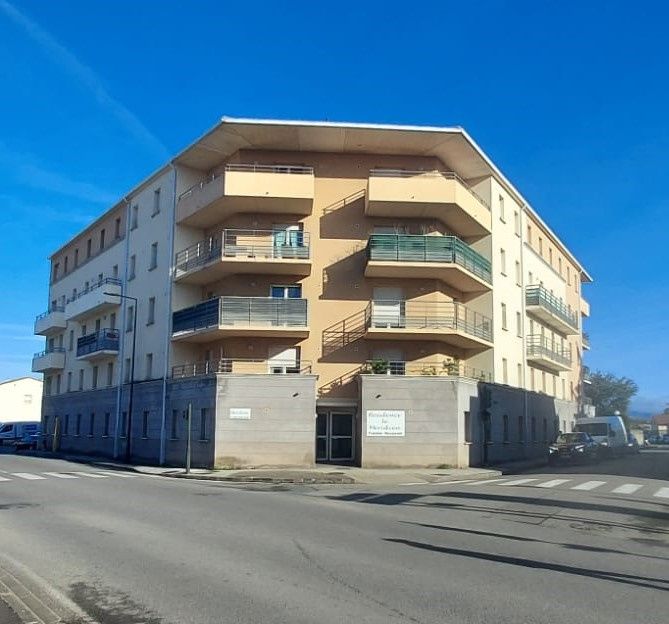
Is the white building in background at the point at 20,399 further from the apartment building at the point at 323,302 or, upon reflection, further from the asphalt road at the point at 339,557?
the asphalt road at the point at 339,557

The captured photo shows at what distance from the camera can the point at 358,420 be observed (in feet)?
96.0

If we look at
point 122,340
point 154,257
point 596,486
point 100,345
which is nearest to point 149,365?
point 122,340

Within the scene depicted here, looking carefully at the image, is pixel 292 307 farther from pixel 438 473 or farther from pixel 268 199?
pixel 438 473

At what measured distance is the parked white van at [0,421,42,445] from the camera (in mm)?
55281

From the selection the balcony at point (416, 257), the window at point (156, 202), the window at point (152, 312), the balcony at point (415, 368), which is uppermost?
the window at point (156, 202)

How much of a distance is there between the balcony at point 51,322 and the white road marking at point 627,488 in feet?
125

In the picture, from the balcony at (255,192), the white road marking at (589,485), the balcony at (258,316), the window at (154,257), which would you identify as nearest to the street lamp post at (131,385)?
the window at (154,257)

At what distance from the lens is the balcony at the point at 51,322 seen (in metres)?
47.9

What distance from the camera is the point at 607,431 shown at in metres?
41.8

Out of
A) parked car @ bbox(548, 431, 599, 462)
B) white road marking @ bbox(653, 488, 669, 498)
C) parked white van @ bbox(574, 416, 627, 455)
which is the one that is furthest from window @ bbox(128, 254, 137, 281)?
parked white van @ bbox(574, 416, 627, 455)

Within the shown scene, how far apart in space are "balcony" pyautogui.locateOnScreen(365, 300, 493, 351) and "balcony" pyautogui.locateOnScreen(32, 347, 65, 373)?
27.0 meters

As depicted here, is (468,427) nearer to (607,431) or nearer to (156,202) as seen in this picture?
(607,431)

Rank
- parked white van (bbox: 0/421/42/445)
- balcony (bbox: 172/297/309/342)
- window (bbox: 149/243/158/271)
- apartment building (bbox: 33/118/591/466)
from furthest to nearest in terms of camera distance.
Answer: parked white van (bbox: 0/421/42/445) < window (bbox: 149/243/158/271) < balcony (bbox: 172/297/309/342) < apartment building (bbox: 33/118/591/466)

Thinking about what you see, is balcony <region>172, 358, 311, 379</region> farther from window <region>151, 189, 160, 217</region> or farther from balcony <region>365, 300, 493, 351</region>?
window <region>151, 189, 160, 217</region>
